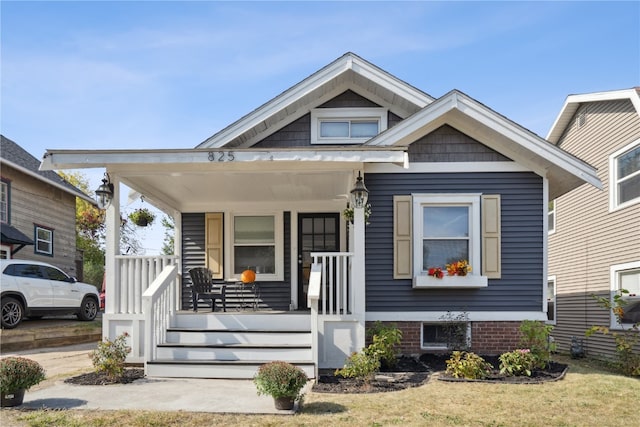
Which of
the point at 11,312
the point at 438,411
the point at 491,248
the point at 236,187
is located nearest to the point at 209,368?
the point at 438,411

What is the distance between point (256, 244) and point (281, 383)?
5947 mm

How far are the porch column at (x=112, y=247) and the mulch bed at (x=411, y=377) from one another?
3266 millimetres

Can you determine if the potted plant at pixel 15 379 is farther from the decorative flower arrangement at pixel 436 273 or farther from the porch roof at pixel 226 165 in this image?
the decorative flower arrangement at pixel 436 273

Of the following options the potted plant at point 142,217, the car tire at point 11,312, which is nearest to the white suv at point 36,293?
the car tire at point 11,312

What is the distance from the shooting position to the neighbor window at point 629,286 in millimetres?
10945

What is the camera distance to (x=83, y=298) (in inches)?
556

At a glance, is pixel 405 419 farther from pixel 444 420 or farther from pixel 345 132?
pixel 345 132

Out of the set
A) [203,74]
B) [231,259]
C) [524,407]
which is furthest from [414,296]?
[203,74]

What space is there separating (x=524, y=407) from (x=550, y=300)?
10001mm

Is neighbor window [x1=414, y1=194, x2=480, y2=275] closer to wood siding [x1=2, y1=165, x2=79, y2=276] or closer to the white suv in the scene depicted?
the white suv

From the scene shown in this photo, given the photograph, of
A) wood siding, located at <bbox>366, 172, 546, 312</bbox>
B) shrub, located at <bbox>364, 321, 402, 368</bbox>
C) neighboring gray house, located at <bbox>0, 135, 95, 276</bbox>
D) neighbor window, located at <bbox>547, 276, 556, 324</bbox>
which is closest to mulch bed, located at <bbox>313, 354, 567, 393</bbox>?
shrub, located at <bbox>364, 321, 402, 368</bbox>

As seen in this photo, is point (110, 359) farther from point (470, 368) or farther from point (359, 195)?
point (470, 368)

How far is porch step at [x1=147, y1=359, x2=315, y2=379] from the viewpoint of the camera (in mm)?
7418

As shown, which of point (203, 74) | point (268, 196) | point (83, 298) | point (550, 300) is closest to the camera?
point (203, 74)
